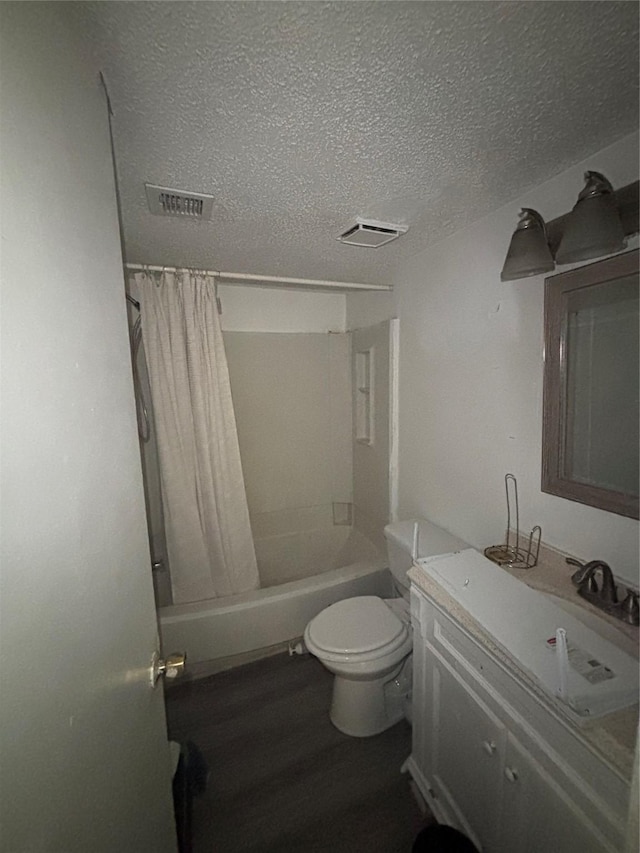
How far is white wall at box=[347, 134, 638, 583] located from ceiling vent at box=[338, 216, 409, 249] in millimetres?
272

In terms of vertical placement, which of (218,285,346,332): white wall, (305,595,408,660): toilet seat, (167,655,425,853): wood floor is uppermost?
(218,285,346,332): white wall

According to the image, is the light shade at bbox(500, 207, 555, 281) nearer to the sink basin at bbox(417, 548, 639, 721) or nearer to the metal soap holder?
the metal soap holder

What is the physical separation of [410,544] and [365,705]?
0.69 meters

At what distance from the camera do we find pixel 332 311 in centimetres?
270

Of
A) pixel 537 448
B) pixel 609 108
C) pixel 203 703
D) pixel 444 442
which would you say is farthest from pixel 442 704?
pixel 609 108

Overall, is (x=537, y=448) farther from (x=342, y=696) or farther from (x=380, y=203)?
(x=342, y=696)

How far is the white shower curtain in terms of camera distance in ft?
6.14

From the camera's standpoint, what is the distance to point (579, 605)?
94 cm

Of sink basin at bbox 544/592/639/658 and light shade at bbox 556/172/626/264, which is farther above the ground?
light shade at bbox 556/172/626/264

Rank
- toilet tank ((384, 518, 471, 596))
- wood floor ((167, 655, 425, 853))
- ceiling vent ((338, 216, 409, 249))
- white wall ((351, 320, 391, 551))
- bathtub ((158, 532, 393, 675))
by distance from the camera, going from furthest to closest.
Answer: white wall ((351, 320, 391, 551)) → bathtub ((158, 532, 393, 675)) → toilet tank ((384, 518, 471, 596)) → ceiling vent ((338, 216, 409, 249)) → wood floor ((167, 655, 425, 853))

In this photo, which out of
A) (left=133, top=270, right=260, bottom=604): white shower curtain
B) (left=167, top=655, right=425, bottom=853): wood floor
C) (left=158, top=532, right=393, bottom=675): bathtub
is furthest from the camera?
(left=133, top=270, right=260, bottom=604): white shower curtain

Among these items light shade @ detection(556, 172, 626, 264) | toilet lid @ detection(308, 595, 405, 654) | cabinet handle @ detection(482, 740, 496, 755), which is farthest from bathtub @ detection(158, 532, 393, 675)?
light shade @ detection(556, 172, 626, 264)

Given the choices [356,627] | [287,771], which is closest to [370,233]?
[356,627]

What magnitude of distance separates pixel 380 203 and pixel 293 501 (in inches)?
80.4
